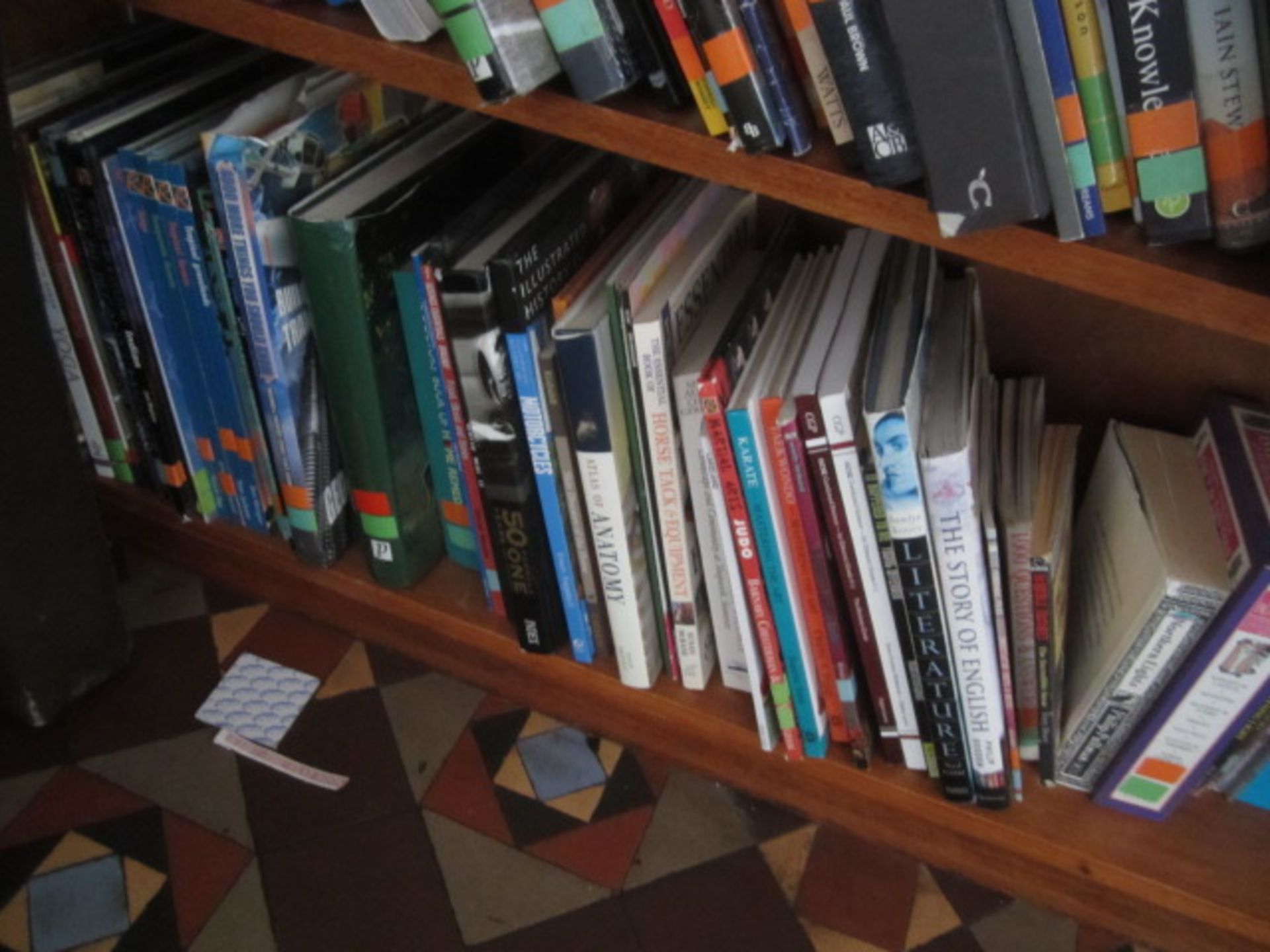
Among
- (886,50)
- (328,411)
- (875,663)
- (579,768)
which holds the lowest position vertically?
(579,768)

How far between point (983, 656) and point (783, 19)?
16.7 inches

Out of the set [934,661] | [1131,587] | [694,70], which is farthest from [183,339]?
[1131,587]

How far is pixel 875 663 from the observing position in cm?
81

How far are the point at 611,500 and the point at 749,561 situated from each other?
109 millimetres

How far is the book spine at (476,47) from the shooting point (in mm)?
623

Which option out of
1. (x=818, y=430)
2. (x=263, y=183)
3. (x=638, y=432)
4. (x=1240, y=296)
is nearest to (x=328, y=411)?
(x=263, y=183)

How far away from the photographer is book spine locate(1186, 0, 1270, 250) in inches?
20.0

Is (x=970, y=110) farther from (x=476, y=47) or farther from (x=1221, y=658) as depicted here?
(x=1221, y=658)

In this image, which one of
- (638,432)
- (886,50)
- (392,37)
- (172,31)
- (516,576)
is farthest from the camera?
(172,31)

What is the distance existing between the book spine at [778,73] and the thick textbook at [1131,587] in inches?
13.8

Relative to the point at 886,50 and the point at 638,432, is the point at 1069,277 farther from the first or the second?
the point at 638,432

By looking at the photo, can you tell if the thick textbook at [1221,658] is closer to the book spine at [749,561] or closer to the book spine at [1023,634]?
the book spine at [1023,634]

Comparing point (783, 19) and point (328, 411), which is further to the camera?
point (328, 411)

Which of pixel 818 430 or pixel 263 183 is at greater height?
pixel 263 183
